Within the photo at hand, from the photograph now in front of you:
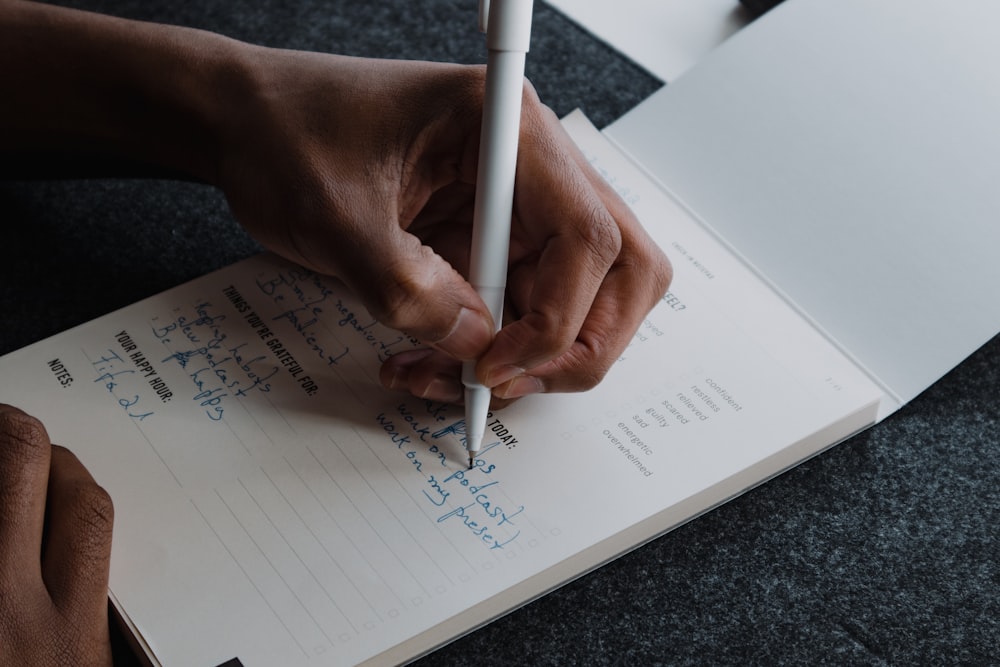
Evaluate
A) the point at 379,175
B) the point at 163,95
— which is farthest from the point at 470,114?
the point at 163,95

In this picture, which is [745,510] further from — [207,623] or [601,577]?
[207,623]

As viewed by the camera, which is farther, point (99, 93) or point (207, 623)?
point (99, 93)

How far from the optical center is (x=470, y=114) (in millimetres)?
501

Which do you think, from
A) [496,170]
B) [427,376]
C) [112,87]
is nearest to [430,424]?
[427,376]

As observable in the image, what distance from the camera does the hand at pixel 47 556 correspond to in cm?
41

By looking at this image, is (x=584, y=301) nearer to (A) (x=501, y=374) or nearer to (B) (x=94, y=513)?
(A) (x=501, y=374)

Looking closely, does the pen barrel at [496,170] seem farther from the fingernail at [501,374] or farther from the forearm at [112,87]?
the forearm at [112,87]

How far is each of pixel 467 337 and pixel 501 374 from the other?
0.08 feet

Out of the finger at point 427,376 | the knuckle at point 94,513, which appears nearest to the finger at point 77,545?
the knuckle at point 94,513

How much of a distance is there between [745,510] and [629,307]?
12cm

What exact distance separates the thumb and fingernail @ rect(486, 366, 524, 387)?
12 mm

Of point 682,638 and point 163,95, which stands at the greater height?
point 163,95

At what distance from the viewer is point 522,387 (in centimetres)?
51

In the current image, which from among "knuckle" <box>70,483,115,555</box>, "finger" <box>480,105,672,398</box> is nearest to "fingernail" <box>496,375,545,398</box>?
"finger" <box>480,105,672,398</box>
